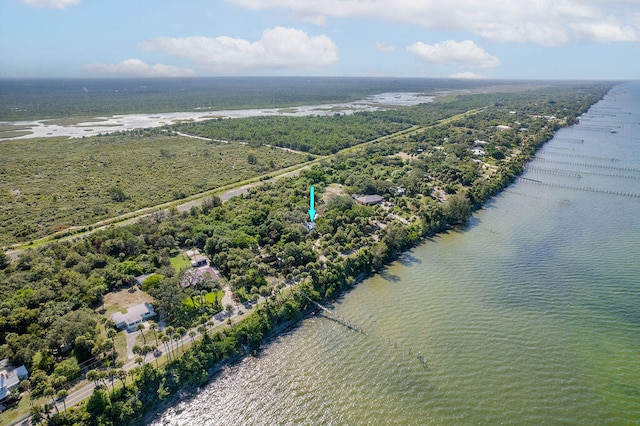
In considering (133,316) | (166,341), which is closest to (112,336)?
(133,316)

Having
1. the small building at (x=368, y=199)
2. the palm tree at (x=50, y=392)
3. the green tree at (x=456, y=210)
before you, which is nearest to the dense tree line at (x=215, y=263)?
the green tree at (x=456, y=210)

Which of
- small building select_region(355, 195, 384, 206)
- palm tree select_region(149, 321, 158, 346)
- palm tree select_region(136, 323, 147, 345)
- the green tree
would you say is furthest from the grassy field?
the green tree

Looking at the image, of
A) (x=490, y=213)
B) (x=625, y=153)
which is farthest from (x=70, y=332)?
(x=625, y=153)

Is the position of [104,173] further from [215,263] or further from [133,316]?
[133,316]

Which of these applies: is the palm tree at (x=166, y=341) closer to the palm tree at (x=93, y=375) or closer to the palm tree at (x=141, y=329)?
the palm tree at (x=141, y=329)

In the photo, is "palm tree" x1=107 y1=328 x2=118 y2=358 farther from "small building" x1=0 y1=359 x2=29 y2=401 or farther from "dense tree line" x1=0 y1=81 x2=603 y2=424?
"small building" x1=0 y1=359 x2=29 y2=401

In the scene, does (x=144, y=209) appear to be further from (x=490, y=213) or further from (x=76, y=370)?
(x=490, y=213)
